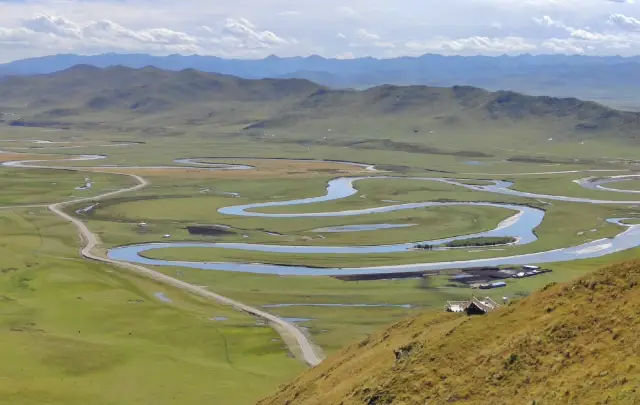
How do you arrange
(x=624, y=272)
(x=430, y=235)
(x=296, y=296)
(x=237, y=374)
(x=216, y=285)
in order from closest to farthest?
(x=624, y=272)
(x=237, y=374)
(x=296, y=296)
(x=216, y=285)
(x=430, y=235)

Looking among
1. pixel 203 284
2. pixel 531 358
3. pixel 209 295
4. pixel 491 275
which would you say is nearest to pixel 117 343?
pixel 209 295

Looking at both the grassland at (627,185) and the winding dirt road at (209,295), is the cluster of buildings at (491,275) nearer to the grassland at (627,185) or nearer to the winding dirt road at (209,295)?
the winding dirt road at (209,295)

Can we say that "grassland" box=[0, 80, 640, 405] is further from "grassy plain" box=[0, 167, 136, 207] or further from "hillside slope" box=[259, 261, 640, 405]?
"hillside slope" box=[259, 261, 640, 405]

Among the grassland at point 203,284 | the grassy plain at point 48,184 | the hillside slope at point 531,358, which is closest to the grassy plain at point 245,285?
the grassland at point 203,284

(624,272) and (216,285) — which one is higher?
(624,272)

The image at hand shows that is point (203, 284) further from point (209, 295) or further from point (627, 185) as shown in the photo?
point (627, 185)

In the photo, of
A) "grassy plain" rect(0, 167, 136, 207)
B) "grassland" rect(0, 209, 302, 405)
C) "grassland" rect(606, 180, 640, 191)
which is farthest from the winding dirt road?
"grassland" rect(606, 180, 640, 191)

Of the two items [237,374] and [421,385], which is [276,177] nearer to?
[237,374]

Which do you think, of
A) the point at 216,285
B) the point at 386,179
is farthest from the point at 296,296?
the point at 386,179
